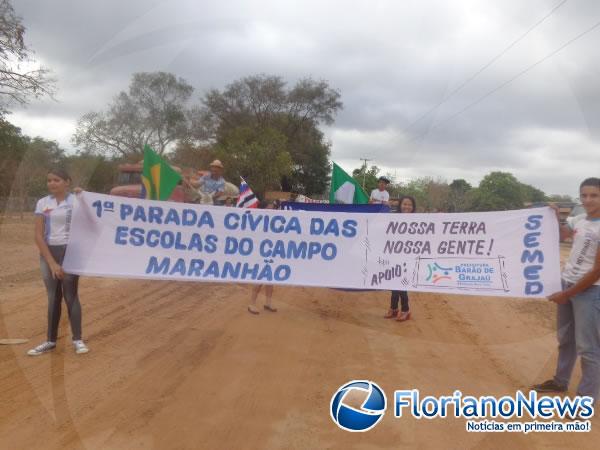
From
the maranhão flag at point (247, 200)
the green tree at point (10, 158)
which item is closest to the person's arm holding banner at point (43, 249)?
the maranhão flag at point (247, 200)

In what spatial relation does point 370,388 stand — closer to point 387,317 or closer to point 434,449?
point 434,449

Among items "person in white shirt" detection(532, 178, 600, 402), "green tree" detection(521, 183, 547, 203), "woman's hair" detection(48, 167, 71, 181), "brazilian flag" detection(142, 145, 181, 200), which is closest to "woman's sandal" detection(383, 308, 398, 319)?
"person in white shirt" detection(532, 178, 600, 402)

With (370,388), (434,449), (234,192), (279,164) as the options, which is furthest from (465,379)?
(279,164)

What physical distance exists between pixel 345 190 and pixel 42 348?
5248 mm

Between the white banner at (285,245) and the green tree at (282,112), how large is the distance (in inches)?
1342

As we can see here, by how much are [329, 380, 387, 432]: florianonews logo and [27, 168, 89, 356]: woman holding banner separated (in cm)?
278

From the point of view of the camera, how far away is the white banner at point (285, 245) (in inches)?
208

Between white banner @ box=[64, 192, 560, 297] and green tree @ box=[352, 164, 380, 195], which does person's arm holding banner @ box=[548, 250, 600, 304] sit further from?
green tree @ box=[352, 164, 380, 195]

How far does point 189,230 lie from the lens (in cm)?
552

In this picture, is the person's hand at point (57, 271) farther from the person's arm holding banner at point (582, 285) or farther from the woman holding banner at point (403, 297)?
the person's arm holding banner at point (582, 285)

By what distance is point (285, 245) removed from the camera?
5.54 m

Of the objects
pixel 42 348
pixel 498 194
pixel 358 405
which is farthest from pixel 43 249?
pixel 498 194

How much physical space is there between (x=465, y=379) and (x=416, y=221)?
182 cm

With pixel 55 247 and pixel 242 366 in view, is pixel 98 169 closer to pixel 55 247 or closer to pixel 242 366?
pixel 55 247
